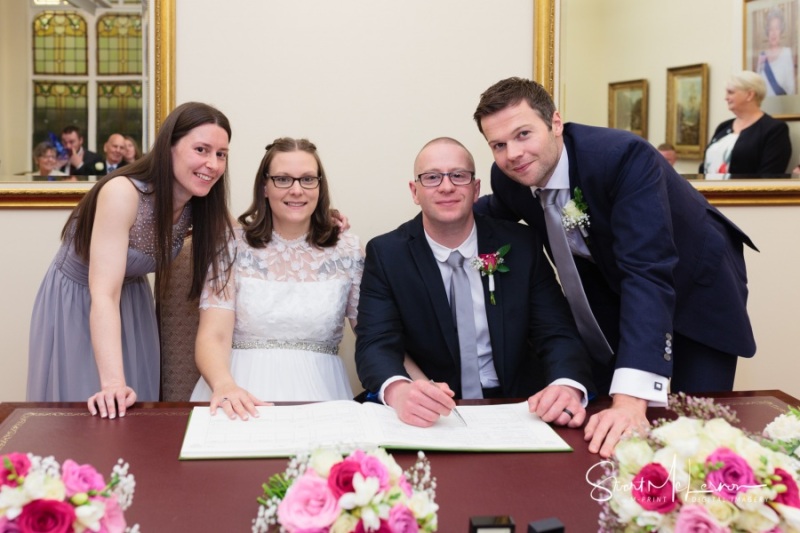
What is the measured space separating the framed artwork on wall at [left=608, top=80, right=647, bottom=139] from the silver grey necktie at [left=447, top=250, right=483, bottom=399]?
4.83 feet

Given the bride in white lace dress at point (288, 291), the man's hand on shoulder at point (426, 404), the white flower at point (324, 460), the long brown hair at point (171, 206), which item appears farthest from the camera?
the bride in white lace dress at point (288, 291)

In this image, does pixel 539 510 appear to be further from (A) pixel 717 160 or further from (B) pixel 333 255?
(A) pixel 717 160

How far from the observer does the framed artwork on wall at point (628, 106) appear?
3.62 m

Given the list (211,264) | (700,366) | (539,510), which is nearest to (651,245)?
(700,366)

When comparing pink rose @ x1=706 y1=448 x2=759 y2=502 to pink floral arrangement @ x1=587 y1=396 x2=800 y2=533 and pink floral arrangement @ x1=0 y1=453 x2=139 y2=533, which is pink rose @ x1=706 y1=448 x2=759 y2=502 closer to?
pink floral arrangement @ x1=587 y1=396 x2=800 y2=533

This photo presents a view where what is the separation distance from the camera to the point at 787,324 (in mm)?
3812

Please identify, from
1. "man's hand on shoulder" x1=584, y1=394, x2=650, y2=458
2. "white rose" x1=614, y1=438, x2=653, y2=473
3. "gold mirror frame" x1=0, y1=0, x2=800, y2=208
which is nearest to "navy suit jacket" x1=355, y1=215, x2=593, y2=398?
"man's hand on shoulder" x1=584, y1=394, x2=650, y2=458

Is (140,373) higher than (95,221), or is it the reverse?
(95,221)

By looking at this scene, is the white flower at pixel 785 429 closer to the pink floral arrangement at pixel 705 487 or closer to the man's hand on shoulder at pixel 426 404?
the pink floral arrangement at pixel 705 487

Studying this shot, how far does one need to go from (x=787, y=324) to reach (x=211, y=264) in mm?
2768

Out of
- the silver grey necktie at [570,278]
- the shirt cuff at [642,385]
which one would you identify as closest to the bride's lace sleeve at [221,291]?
the silver grey necktie at [570,278]

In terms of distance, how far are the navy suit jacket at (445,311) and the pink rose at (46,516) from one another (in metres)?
1.51

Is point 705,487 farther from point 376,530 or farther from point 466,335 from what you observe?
point 466,335

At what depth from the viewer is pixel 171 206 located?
8.89ft
